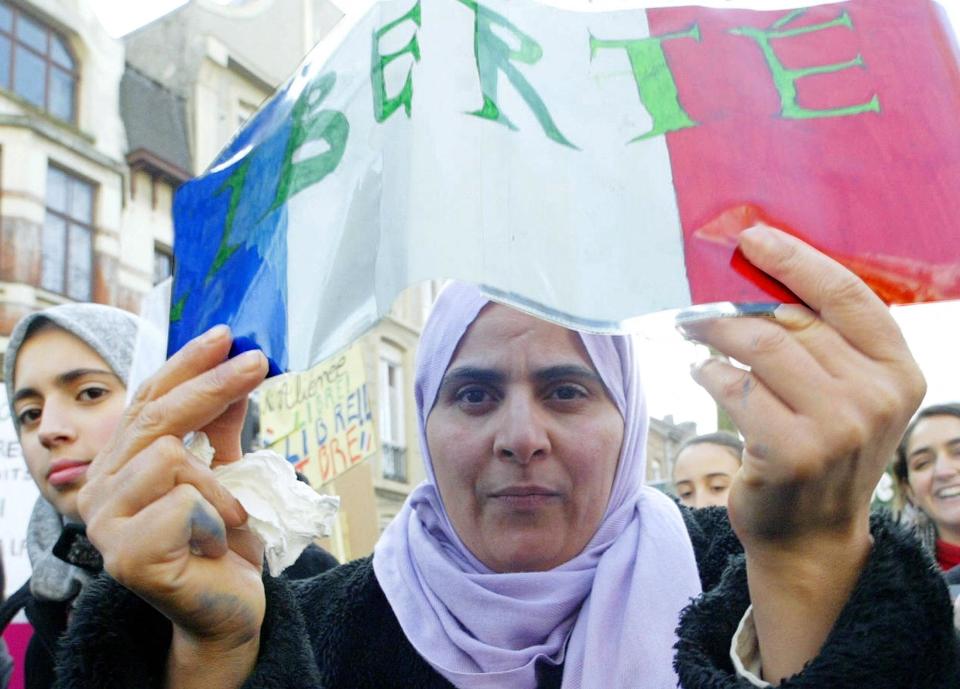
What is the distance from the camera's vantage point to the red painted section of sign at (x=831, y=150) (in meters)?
0.95

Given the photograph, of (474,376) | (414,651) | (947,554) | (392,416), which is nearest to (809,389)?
(474,376)

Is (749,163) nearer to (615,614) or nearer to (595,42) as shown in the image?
(595,42)

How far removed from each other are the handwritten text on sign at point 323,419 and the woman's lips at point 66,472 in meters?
2.69

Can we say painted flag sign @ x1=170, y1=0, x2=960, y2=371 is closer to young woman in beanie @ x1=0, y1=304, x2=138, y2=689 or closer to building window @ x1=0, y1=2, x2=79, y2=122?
young woman in beanie @ x1=0, y1=304, x2=138, y2=689

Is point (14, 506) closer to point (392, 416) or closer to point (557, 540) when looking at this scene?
point (557, 540)

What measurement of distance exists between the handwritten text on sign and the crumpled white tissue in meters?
3.57

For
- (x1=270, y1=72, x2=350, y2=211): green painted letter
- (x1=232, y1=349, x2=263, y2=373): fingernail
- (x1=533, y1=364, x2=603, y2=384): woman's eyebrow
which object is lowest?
(x1=232, y1=349, x2=263, y2=373): fingernail

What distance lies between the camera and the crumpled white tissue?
3.77 feet

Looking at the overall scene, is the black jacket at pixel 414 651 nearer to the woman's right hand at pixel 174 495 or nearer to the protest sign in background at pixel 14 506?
the woman's right hand at pixel 174 495

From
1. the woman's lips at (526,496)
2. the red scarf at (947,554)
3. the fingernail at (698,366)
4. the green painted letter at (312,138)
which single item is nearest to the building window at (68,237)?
the red scarf at (947,554)

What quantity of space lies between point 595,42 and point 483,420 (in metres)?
0.74

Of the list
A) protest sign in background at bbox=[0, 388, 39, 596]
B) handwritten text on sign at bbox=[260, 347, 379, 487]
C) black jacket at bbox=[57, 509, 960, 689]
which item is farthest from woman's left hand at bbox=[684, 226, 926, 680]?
protest sign in background at bbox=[0, 388, 39, 596]

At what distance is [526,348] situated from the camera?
63.2 inches

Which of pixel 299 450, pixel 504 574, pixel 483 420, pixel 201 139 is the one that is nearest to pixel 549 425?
pixel 483 420
